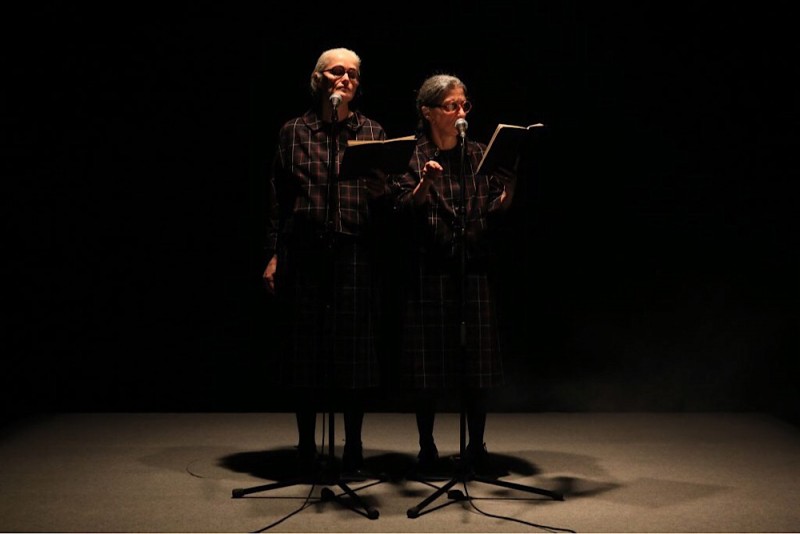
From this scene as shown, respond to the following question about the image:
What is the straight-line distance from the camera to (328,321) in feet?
11.9

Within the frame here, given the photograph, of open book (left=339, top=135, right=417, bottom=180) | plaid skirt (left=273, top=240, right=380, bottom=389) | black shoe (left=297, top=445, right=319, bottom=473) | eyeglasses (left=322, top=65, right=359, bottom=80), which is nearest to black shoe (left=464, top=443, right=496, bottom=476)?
plaid skirt (left=273, top=240, right=380, bottom=389)

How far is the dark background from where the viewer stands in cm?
511

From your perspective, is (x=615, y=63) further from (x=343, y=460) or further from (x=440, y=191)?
(x=343, y=460)

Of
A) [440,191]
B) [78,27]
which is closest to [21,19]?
[78,27]

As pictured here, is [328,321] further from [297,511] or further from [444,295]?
[297,511]

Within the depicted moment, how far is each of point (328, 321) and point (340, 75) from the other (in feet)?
3.14

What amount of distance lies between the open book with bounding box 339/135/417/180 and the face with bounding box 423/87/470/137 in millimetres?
505

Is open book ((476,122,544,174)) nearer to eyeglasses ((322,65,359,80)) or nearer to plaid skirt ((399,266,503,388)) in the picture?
plaid skirt ((399,266,503,388))

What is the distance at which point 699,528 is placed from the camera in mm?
3145

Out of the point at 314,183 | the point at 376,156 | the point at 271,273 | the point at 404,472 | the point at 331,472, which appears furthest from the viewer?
the point at 404,472

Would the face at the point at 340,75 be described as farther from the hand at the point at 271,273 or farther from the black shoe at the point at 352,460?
the black shoe at the point at 352,460

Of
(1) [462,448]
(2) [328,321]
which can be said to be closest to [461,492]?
(1) [462,448]

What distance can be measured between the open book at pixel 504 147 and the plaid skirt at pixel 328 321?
66 cm

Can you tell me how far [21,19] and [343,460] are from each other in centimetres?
306
